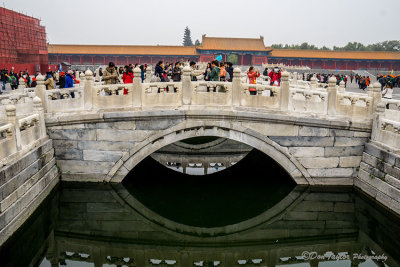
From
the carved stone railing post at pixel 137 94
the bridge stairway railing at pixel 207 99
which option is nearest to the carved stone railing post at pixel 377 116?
the bridge stairway railing at pixel 207 99

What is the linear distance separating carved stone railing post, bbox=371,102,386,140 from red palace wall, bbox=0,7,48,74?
29112 mm

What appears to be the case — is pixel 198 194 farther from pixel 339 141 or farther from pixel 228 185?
pixel 339 141

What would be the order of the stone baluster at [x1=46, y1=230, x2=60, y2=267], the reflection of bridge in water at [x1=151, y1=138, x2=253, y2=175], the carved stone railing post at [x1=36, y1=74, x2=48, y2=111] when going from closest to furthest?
the stone baluster at [x1=46, y1=230, x2=60, y2=267] < the carved stone railing post at [x1=36, y1=74, x2=48, y2=111] < the reflection of bridge in water at [x1=151, y1=138, x2=253, y2=175]

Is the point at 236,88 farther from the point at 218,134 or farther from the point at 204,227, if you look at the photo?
the point at 204,227

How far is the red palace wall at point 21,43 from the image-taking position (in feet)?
102

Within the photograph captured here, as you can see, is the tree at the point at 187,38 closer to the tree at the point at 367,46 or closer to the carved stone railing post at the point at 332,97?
the tree at the point at 367,46

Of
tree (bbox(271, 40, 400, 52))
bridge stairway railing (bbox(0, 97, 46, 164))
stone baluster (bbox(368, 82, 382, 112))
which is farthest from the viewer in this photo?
tree (bbox(271, 40, 400, 52))

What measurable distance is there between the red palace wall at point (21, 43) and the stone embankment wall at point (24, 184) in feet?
80.6

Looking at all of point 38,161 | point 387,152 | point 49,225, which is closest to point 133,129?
point 38,161

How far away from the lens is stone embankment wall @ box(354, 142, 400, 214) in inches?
307

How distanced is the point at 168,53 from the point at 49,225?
120ft

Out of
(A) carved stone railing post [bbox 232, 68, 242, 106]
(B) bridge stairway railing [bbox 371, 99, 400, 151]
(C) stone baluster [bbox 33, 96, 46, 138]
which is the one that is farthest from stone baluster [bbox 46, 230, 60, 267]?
(B) bridge stairway railing [bbox 371, 99, 400, 151]

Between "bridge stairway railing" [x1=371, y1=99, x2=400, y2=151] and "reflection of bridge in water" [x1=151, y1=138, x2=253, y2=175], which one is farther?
"reflection of bridge in water" [x1=151, y1=138, x2=253, y2=175]

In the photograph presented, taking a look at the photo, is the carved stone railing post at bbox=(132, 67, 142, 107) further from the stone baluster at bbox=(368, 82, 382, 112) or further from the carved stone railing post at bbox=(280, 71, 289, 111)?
the stone baluster at bbox=(368, 82, 382, 112)
